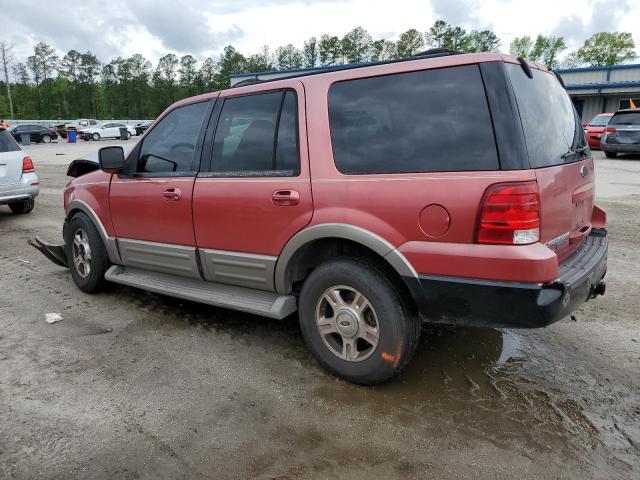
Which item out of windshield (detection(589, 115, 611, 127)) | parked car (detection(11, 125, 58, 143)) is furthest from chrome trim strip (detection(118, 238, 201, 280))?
parked car (detection(11, 125, 58, 143))

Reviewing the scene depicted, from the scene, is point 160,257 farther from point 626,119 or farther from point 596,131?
point 596,131

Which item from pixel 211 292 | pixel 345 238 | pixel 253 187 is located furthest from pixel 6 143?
pixel 345 238

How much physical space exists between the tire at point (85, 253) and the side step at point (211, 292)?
0.72ft

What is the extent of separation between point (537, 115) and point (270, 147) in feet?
5.50

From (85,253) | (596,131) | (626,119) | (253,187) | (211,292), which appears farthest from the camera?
(596,131)

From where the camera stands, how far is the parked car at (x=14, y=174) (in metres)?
8.29

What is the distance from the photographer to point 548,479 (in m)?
2.28

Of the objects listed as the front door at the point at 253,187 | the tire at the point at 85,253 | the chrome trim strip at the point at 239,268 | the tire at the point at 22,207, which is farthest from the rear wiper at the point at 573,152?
the tire at the point at 22,207

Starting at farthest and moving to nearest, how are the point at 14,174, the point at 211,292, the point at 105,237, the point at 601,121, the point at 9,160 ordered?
the point at 601,121 < the point at 14,174 < the point at 9,160 < the point at 105,237 < the point at 211,292

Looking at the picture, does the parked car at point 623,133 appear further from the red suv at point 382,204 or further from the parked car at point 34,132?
the parked car at point 34,132

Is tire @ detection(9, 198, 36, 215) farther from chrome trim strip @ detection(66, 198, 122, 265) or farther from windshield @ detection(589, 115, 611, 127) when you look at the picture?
windshield @ detection(589, 115, 611, 127)

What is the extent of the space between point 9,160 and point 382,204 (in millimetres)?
7968

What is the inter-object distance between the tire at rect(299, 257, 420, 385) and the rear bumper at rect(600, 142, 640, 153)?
1674 cm

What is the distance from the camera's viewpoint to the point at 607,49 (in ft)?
274
